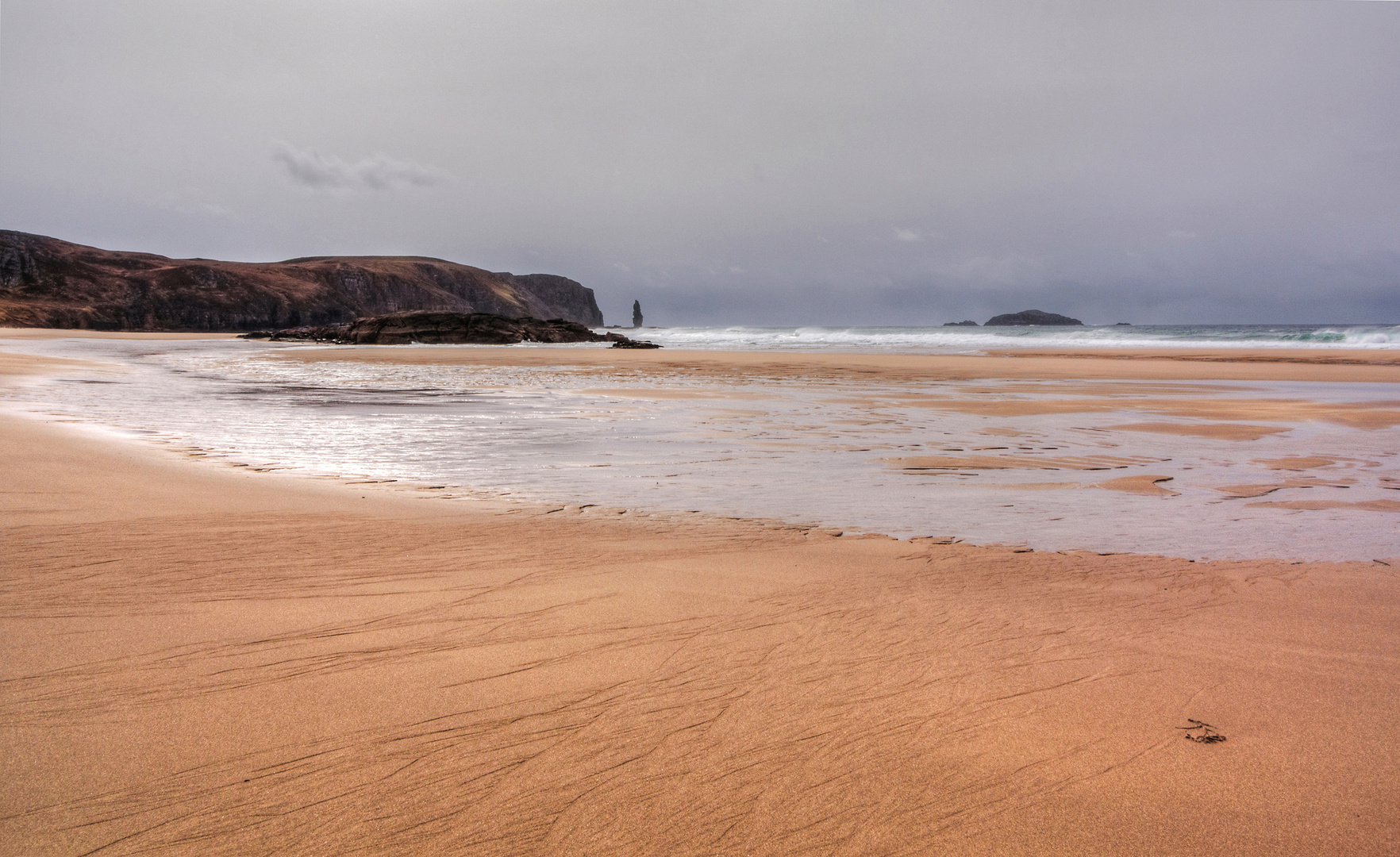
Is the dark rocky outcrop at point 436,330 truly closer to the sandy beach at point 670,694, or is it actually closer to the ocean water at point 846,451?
the ocean water at point 846,451

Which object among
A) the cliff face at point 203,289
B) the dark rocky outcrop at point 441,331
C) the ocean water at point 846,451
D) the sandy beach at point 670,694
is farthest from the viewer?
the cliff face at point 203,289

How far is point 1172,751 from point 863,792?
1027 millimetres

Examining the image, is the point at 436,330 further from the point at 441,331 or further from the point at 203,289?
the point at 203,289

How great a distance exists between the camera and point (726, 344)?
2066 inches

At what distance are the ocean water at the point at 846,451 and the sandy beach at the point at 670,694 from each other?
79cm

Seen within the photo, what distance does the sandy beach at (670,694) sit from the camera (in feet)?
6.44

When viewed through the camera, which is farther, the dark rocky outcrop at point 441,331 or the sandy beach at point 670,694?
the dark rocky outcrop at point 441,331

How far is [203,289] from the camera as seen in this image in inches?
3501

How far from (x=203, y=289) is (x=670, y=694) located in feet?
Answer: 350

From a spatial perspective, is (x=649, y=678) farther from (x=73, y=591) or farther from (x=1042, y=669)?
(x=73, y=591)

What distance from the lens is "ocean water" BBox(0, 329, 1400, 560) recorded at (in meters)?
5.28

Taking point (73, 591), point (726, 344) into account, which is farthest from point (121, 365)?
point (726, 344)

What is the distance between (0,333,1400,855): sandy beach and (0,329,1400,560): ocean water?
793 millimetres

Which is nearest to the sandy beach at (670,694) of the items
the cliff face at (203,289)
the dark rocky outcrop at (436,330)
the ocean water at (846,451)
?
the ocean water at (846,451)
